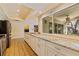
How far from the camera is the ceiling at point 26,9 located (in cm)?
197

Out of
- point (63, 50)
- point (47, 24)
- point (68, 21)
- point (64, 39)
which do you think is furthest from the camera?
point (47, 24)

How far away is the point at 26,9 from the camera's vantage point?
6.70 feet

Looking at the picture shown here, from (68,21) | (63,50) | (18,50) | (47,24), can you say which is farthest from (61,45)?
(18,50)

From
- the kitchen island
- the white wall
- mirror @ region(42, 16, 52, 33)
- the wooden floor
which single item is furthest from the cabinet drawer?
the white wall

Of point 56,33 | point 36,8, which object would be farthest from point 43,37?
point 36,8

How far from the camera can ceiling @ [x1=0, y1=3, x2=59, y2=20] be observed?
1.97 meters

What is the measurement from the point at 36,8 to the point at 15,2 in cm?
37

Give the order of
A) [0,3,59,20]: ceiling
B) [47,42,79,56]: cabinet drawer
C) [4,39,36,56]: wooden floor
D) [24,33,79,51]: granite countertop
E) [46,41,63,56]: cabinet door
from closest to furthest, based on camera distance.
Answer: [47,42,79,56]: cabinet drawer → [24,33,79,51]: granite countertop → [46,41,63,56]: cabinet door → [0,3,59,20]: ceiling → [4,39,36,56]: wooden floor

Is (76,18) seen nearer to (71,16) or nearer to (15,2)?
(71,16)

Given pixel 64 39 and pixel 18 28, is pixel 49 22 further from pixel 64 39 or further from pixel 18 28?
pixel 18 28

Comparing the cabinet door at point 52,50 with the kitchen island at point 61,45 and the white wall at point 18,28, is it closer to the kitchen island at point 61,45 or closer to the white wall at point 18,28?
the kitchen island at point 61,45

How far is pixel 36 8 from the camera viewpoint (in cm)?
206

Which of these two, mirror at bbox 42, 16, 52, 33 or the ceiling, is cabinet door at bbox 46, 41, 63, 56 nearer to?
mirror at bbox 42, 16, 52, 33

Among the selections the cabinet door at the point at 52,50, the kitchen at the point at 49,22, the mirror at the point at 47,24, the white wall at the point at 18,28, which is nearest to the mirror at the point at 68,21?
the kitchen at the point at 49,22
